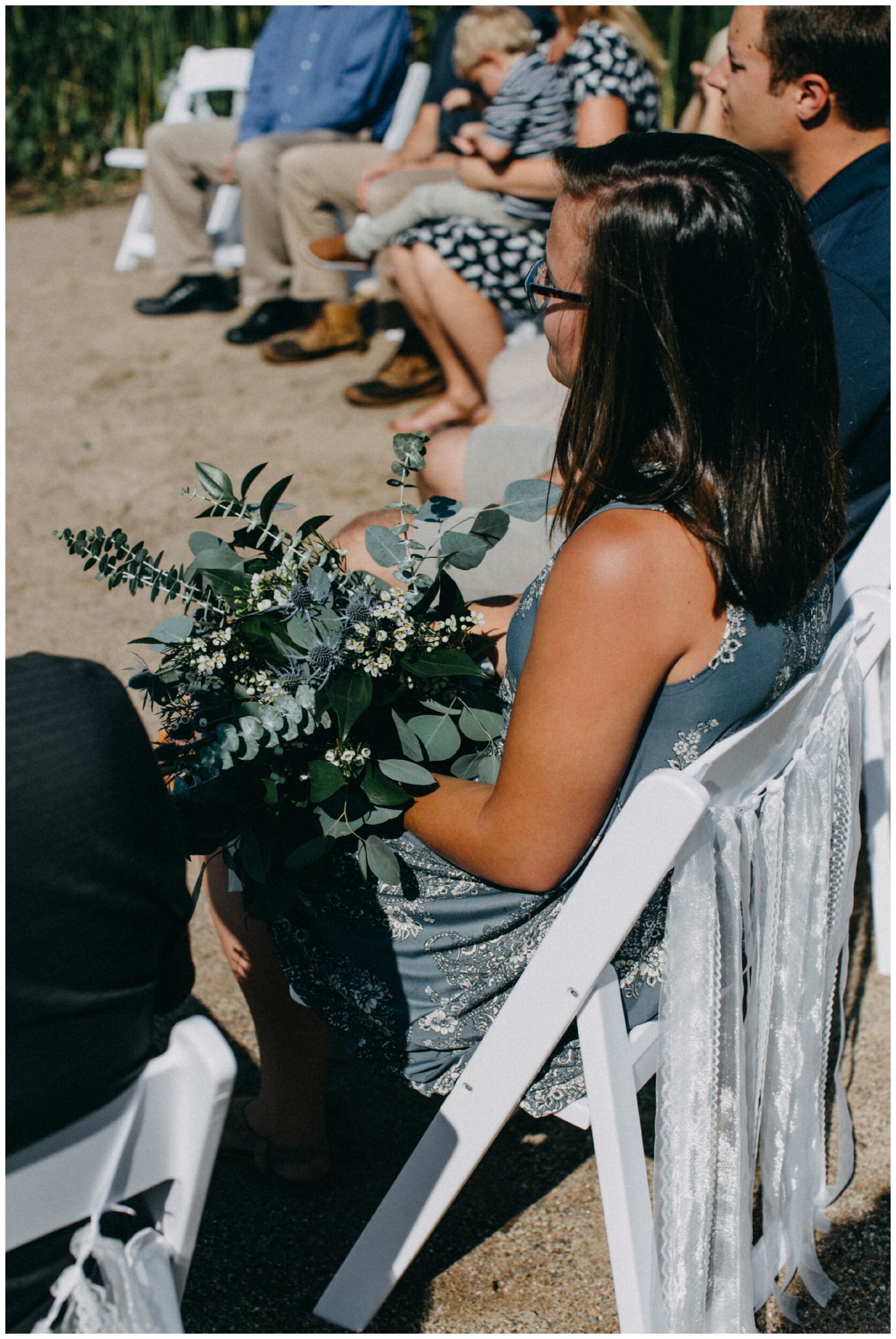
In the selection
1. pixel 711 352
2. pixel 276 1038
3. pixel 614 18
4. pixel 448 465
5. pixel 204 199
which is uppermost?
pixel 614 18

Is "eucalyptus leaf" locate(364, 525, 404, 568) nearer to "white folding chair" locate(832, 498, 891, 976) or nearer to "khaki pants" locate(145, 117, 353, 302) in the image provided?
"white folding chair" locate(832, 498, 891, 976)

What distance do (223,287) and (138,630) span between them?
12.8 feet

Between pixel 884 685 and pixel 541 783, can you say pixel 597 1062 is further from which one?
pixel 884 685

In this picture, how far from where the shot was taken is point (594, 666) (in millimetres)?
1205

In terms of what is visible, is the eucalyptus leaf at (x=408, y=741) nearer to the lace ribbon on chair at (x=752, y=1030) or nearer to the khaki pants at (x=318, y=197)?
the lace ribbon on chair at (x=752, y=1030)

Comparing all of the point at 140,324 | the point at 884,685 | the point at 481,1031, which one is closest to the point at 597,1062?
the point at 481,1031

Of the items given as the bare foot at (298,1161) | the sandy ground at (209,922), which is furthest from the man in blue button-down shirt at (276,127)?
the bare foot at (298,1161)

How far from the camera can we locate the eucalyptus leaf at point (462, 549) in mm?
1500

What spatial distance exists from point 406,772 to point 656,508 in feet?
1.48

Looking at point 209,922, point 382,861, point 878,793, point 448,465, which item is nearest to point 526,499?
point 382,861

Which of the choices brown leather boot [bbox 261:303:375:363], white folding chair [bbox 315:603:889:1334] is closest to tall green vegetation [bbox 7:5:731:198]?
brown leather boot [bbox 261:303:375:363]

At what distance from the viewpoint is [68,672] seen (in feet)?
2.73

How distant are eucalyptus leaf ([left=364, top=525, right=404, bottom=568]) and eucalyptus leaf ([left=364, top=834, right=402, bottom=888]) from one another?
0.37 m

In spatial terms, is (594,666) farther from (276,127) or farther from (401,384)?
(276,127)
